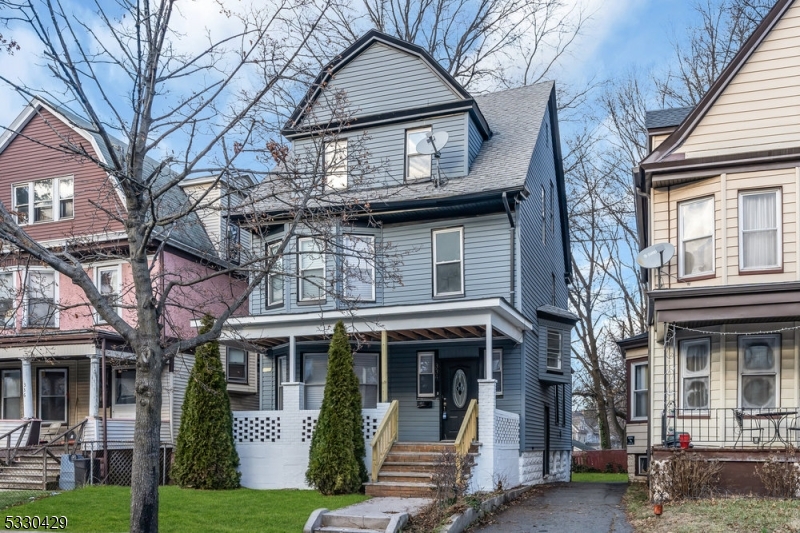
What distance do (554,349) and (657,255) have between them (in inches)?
263

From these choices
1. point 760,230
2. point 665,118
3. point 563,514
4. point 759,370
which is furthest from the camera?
point 665,118

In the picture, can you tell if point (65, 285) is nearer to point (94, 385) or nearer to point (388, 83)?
point (94, 385)

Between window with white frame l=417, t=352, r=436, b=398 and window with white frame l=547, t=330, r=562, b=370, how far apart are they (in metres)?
3.57

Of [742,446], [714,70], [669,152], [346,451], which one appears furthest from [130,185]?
[714,70]

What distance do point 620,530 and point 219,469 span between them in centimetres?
803

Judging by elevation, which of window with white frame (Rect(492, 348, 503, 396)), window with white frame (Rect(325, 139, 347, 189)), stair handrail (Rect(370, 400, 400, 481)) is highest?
window with white frame (Rect(325, 139, 347, 189))

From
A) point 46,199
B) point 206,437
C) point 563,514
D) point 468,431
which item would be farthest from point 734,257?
point 46,199

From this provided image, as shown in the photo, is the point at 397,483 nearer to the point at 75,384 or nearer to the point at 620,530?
the point at 620,530

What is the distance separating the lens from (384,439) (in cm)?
1524

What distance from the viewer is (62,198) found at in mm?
22172

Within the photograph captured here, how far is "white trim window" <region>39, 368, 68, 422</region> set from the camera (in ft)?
70.8

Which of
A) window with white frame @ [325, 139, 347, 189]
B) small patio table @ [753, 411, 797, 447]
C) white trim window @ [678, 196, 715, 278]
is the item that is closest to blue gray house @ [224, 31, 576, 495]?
window with white frame @ [325, 139, 347, 189]

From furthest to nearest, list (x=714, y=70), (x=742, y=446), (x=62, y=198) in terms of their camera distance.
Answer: (x=714, y=70) → (x=62, y=198) → (x=742, y=446)

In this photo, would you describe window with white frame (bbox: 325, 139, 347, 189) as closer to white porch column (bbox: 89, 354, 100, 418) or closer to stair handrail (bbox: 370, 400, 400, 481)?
stair handrail (bbox: 370, 400, 400, 481)
